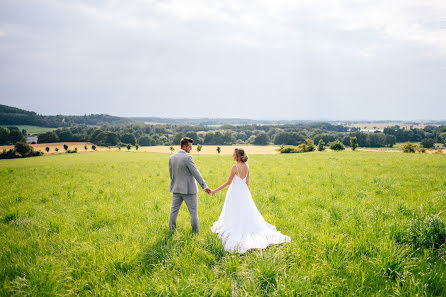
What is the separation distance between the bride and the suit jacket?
0.62 meters

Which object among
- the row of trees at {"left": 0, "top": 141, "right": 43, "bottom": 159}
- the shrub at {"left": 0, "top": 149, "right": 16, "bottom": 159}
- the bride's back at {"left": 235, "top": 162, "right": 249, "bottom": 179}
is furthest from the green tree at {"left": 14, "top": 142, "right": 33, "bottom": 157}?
the bride's back at {"left": 235, "top": 162, "right": 249, "bottom": 179}

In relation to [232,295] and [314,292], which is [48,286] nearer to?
[232,295]

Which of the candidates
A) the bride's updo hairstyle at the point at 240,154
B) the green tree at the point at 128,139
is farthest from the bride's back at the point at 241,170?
the green tree at the point at 128,139

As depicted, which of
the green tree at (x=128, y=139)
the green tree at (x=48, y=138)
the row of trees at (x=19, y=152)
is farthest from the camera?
the green tree at (x=128, y=139)

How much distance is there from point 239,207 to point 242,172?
3.36 ft

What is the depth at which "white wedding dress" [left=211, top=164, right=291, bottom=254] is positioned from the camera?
555cm

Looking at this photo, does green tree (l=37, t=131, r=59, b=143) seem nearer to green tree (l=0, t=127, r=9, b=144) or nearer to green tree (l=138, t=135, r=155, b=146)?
green tree (l=0, t=127, r=9, b=144)

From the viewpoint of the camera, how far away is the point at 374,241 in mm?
5125

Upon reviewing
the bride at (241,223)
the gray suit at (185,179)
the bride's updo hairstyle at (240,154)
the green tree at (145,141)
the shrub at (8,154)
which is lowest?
the shrub at (8,154)

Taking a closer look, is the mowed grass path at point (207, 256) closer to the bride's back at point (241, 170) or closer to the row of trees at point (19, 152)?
the bride's back at point (241, 170)

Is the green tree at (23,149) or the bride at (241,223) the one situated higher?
the bride at (241,223)

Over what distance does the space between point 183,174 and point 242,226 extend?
2208 mm

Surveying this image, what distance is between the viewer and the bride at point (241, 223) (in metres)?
5.58

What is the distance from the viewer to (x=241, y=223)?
616 centimetres
